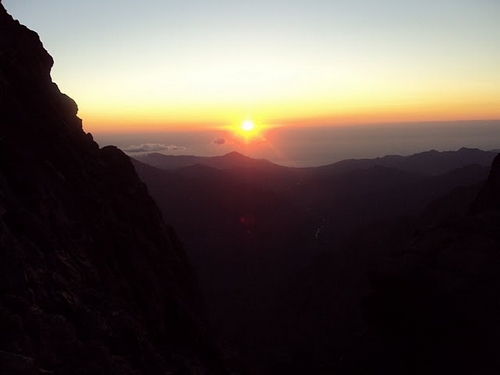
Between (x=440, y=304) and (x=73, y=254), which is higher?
(x=73, y=254)

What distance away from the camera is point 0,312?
48.1 ft

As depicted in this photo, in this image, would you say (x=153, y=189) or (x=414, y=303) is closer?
(x=414, y=303)

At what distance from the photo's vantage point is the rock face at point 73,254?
16.4m

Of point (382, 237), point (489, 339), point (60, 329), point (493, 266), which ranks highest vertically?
point (60, 329)

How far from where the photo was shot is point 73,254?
23031 millimetres

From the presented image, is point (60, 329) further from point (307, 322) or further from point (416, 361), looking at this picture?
point (307, 322)

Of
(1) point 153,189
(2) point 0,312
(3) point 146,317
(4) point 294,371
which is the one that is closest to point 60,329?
(2) point 0,312

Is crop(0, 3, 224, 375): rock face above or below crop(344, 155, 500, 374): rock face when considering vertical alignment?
above

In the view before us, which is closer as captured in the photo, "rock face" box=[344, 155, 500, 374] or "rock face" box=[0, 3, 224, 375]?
"rock face" box=[0, 3, 224, 375]

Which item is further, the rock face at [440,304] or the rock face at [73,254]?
the rock face at [440,304]

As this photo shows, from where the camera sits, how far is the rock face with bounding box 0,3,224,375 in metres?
16.4

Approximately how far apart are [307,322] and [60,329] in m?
64.8

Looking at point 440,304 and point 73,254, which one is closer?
point 73,254

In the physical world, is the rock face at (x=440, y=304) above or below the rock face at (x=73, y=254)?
below
